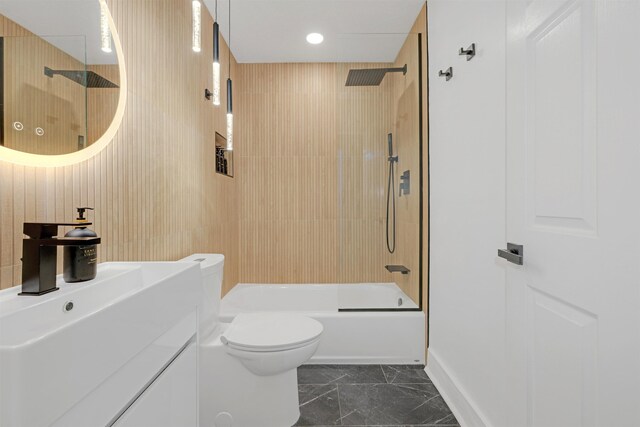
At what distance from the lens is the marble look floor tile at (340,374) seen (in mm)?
2146

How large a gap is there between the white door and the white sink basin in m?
1.16

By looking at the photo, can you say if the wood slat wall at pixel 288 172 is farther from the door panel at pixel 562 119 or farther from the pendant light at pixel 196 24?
the door panel at pixel 562 119

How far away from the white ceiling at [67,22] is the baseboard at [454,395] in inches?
87.6

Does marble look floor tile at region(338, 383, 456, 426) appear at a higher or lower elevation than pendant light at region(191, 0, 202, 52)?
lower

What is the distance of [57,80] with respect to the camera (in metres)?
1.10

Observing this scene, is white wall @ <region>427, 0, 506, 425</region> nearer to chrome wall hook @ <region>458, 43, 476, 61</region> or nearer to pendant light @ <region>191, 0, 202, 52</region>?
chrome wall hook @ <region>458, 43, 476, 61</region>

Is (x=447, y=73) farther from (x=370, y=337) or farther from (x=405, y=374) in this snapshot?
(x=405, y=374)


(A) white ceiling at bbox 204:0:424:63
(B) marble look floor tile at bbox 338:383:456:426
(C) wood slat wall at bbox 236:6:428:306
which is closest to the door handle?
(B) marble look floor tile at bbox 338:383:456:426

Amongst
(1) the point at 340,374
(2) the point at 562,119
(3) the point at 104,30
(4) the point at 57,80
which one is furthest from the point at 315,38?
(1) the point at 340,374

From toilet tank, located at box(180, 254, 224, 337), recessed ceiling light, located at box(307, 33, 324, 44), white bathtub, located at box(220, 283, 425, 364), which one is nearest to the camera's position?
toilet tank, located at box(180, 254, 224, 337)

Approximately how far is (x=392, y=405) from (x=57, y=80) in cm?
212

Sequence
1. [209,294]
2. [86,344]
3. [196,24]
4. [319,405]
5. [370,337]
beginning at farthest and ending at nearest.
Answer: [370,337] < [319,405] < [209,294] < [196,24] < [86,344]

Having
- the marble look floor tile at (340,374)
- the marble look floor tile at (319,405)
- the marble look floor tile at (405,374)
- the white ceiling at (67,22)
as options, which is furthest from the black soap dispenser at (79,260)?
the marble look floor tile at (405,374)

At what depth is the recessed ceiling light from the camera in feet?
9.27
